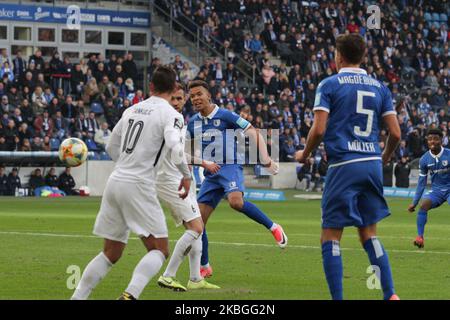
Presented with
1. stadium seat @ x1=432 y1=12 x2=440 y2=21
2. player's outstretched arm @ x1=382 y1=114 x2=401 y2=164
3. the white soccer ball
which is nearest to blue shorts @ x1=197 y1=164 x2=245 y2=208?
player's outstretched arm @ x1=382 y1=114 x2=401 y2=164

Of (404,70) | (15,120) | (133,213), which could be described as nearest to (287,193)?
(15,120)

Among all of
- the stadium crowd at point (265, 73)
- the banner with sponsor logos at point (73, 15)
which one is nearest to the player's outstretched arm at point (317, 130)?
the stadium crowd at point (265, 73)

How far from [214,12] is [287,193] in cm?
1248

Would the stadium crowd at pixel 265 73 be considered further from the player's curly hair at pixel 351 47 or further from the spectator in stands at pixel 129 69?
the player's curly hair at pixel 351 47

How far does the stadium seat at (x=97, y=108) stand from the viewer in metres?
41.4

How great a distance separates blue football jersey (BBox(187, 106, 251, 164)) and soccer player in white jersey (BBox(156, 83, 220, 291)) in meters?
1.33

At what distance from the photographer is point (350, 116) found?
10609 millimetres

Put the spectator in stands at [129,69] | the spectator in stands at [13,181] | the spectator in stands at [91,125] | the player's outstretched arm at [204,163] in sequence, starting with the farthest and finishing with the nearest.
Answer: the spectator in stands at [129,69], the spectator in stands at [91,125], the spectator in stands at [13,181], the player's outstretched arm at [204,163]

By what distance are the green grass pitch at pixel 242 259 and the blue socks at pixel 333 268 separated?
1.75 meters

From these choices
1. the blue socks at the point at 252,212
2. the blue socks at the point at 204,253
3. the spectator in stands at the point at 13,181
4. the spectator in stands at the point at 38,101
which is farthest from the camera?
the spectator in stands at the point at 38,101

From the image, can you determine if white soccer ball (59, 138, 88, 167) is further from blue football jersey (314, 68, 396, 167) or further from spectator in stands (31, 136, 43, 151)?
blue football jersey (314, 68, 396, 167)

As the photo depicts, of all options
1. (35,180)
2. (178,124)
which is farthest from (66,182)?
(178,124)
